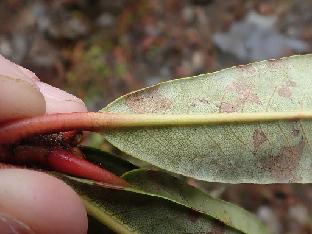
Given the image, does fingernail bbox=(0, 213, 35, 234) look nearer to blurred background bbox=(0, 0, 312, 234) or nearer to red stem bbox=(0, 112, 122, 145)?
red stem bbox=(0, 112, 122, 145)

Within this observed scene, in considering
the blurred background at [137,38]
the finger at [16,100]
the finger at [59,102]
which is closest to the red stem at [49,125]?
the finger at [16,100]

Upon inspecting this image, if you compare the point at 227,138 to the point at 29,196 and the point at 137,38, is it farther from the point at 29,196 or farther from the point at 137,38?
the point at 137,38

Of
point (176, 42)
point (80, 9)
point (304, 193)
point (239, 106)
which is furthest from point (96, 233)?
point (80, 9)

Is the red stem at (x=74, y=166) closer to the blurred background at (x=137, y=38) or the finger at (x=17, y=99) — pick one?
the finger at (x=17, y=99)

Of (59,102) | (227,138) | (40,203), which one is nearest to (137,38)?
(59,102)

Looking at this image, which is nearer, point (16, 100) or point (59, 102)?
point (16, 100)
